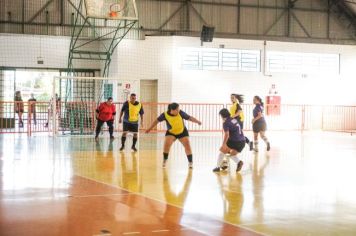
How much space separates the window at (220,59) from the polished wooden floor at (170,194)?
11.9 metres

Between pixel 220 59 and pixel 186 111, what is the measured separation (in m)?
3.45

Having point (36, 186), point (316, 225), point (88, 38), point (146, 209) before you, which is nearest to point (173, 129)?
point (36, 186)

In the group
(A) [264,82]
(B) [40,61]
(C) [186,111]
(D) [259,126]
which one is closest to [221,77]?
(A) [264,82]

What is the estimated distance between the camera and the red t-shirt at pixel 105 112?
2345 centimetres

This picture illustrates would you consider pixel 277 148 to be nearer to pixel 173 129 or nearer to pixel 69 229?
pixel 173 129

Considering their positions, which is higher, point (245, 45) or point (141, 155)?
point (245, 45)

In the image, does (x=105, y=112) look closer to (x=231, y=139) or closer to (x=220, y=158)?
(x=220, y=158)

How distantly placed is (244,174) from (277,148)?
7.30 metres

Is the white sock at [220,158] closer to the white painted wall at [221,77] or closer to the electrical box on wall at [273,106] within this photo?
the white painted wall at [221,77]

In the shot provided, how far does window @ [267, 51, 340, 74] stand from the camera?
106 ft

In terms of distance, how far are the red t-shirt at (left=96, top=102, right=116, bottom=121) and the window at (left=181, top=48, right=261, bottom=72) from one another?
7469mm

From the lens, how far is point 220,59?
1228 inches

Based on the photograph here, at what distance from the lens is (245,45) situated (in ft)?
103

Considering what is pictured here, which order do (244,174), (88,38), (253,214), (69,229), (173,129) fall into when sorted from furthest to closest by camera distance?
(88,38), (173,129), (244,174), (253,214), (69,229)
